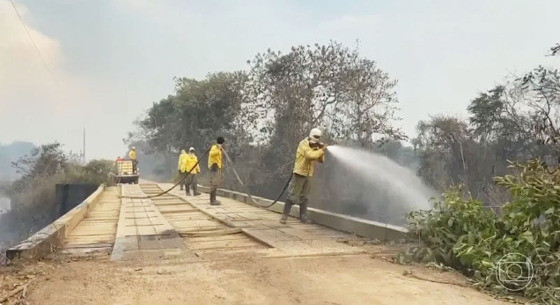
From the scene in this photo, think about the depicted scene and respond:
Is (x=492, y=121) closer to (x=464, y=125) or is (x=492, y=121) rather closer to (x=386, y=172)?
(x=464, y=125)

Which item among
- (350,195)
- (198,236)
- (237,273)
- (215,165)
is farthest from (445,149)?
(237,273)

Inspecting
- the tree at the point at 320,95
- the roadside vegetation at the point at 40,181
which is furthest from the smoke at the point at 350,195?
the roadside vegetation at the point at 40,181

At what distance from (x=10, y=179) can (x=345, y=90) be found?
28501 millimetres

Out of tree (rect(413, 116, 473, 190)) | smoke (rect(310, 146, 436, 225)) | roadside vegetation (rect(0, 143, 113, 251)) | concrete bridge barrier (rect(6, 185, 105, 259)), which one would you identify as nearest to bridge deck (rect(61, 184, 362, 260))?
concrete bridge barrier (rect(6, 185, 105, 259))

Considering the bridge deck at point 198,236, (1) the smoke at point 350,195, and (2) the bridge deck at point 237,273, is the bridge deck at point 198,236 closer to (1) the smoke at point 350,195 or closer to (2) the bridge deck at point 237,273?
(2) the bridge deck at point 237,273

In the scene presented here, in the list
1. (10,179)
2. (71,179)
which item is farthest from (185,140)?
(10,179)

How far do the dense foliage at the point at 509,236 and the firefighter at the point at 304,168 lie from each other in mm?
2800

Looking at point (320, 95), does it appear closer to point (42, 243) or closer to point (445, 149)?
point (445, 149)

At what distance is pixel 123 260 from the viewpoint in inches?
217

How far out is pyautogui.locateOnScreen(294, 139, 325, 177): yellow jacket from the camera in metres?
8.27

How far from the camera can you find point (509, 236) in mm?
4863

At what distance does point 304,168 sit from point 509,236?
420 centimetres

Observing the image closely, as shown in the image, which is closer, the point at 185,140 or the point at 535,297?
the point at 535,297

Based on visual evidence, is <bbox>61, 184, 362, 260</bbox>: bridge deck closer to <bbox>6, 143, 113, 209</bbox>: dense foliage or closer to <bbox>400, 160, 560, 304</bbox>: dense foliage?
<bbox>400, 160, 560, 304</bbox>: dense foliage
